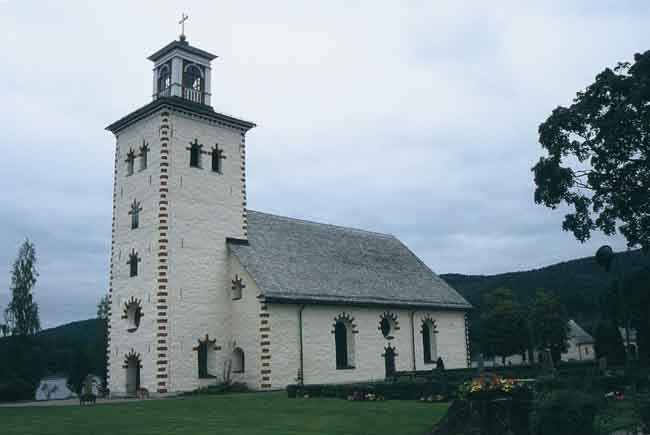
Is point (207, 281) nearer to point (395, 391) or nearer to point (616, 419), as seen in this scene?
point (395, 391)

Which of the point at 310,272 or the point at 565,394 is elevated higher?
the point at 310,272

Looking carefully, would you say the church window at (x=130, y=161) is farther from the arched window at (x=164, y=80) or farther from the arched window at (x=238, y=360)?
the arched window at (x=238, y=360)

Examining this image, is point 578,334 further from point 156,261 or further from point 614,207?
point 156,261

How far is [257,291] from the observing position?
127 feet

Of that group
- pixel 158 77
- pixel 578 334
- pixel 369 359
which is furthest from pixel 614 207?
pixel 578 334

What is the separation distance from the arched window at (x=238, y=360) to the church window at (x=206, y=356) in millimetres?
1432

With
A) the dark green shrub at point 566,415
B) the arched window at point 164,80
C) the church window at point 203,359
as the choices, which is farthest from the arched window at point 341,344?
the dark green shrub at point 566,415

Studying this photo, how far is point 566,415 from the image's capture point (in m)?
13.1

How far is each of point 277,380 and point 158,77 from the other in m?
21.6

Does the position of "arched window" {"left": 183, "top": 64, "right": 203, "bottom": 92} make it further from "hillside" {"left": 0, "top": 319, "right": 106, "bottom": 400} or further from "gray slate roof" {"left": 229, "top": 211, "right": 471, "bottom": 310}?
"hillside" {"left": 0, "top": 319, "right": 106, "bottom": 400}

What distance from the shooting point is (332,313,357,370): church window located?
42875 millimetres

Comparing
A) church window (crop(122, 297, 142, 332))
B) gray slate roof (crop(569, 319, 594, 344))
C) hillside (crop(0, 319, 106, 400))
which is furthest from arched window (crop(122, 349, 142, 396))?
gray slate roof (crop(569, 319, 594, 344))

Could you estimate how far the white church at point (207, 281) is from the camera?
124 ft

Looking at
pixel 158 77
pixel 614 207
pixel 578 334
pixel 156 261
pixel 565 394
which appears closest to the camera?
pixel 565 394
